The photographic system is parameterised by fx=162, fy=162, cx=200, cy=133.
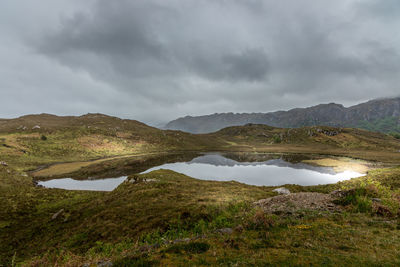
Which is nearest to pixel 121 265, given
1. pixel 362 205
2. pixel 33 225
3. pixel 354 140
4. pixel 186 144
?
pixel 362 205

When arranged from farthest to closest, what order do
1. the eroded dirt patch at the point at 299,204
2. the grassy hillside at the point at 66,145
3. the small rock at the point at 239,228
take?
the grassy hillside at the point at 66,145 < the eroded dirt patch at the point at 299,204 < the small rock at the point at 239,228

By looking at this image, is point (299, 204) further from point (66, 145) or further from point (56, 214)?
point (66, 145)

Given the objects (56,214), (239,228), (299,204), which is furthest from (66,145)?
(299,204)

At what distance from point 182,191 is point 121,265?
21040 millimetres

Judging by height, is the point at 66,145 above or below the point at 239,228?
above

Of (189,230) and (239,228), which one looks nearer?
(239,228)

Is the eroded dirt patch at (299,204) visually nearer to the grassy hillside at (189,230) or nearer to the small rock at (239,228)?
the grassy hillside at (189,230)

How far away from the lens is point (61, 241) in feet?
55.2

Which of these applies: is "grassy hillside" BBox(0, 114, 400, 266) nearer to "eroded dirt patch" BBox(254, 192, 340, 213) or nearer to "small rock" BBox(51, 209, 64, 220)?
"small rock" BBox(51, 209, 64, 220)

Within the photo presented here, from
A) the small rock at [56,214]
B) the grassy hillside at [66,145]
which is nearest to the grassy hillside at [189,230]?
the small rock at [56,214]

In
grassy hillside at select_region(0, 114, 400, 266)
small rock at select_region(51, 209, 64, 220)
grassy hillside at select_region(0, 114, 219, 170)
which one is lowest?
small rock at select_region(51, 209, 64, 220)

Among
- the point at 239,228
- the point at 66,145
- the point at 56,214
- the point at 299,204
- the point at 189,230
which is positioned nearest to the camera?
the point at 239,228

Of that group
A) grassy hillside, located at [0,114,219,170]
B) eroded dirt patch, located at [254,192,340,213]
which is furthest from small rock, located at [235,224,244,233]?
grassy hillside, located at [0,114,219,170]

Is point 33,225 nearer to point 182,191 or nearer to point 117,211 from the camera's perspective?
point 117,211
